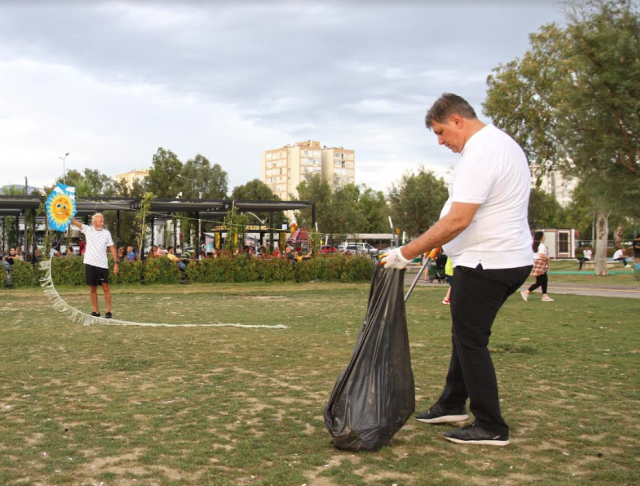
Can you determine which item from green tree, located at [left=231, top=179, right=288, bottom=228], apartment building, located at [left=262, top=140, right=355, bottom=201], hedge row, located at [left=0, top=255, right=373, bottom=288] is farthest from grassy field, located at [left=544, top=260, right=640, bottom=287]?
apartment building, located at [left=262, top=140, right=355, bottom=201]

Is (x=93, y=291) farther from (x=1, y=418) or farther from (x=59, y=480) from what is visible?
(x=59, y=480)

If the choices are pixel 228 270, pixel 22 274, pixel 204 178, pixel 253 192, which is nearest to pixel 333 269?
pixel 228 270

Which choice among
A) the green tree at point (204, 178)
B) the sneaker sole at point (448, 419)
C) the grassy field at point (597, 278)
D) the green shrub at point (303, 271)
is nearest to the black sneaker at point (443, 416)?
the sneaker sole at point (448, 419)

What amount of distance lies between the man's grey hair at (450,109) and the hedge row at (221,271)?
1808 centimetres

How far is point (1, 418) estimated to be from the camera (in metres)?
4.41

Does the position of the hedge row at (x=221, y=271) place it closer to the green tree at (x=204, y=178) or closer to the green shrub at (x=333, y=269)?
the green shrub at (x=333, y=269)

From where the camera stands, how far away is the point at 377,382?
3.85 metres

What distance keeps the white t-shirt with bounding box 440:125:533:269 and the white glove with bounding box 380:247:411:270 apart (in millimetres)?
357

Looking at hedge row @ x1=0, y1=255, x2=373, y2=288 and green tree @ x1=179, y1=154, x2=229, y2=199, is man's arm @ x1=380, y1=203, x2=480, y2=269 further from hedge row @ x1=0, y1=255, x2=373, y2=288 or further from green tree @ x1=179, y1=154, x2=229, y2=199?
green tree @ x1=179, y1=154, x2=229, y2=199

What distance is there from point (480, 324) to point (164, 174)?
5158cm

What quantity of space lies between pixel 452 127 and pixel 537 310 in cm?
991

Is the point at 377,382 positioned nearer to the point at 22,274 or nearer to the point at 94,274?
the point at 94,274

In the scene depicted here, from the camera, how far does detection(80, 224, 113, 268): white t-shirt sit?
1074 centimetres

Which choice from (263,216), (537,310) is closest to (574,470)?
(537,310)
